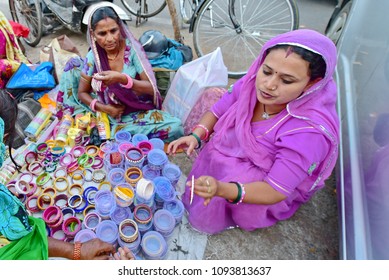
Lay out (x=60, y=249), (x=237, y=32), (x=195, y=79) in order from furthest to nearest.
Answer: (x=237, y=32) → (x=195, y=79) → (x=60, y=249)

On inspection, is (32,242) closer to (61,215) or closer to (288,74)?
(61,215)

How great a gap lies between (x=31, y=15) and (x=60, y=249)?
117 inches

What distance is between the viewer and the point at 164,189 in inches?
75.9

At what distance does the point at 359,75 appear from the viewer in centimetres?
220

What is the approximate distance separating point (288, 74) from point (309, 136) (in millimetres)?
318

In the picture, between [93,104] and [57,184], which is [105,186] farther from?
[93,104]

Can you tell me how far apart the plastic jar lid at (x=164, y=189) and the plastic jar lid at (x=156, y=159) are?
0.28ft

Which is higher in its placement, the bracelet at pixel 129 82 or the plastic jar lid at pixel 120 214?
the bracelet at pixel 129 82

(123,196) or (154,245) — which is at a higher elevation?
(123,196)

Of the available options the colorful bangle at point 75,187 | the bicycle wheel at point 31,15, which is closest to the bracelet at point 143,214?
the colorful bangle at point 75,187

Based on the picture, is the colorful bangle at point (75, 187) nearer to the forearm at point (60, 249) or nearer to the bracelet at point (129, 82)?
the forearm at point (60, 249)

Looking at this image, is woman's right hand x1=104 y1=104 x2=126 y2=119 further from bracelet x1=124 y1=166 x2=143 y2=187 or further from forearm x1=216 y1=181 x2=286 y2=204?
forearm x1=216 y1=181 x2=286 y2=204

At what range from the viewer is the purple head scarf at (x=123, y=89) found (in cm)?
220

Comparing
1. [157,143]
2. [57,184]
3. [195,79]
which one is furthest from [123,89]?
[57,184]
